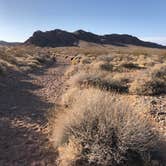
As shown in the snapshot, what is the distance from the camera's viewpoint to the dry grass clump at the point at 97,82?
14.0 metres

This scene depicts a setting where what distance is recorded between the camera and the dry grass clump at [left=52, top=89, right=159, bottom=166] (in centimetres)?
562

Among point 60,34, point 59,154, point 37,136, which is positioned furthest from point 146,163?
point 60,34

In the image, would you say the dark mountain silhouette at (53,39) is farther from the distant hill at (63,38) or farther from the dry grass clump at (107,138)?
the dry grass clump at (107,138)

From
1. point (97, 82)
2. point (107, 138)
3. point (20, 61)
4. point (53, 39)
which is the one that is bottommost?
point (53, 39)

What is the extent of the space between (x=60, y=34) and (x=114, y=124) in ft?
559

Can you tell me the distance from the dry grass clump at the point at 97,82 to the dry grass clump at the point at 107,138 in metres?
7.27

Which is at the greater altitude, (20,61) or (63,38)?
(20,61)

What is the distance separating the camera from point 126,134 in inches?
223

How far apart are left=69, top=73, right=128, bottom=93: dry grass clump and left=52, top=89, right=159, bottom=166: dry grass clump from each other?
7273 millimetres

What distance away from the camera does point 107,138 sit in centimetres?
577

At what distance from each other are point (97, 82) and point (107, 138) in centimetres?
866

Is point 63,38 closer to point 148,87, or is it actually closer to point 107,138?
point 148,87

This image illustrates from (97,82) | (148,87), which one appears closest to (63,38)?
(97,82)

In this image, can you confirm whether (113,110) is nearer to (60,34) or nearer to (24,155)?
(24,155)
